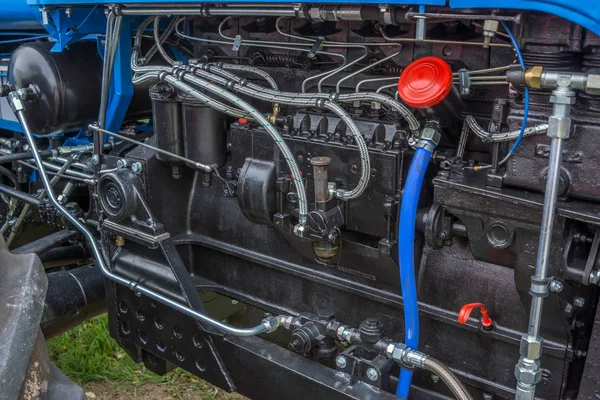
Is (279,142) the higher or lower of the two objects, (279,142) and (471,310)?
the higher

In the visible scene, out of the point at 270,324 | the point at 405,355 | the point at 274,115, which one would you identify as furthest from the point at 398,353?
the point at 274,115

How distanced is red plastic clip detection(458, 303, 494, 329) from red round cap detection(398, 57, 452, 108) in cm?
51

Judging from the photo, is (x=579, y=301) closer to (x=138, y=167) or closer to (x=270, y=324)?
(x=270, y=324)

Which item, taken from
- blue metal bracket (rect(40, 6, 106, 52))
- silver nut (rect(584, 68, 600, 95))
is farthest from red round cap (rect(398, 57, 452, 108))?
blue metal bracket (rect(40, 6, 106, 52))

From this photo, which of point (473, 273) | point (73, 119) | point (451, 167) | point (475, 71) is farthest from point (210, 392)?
point (475, 71)

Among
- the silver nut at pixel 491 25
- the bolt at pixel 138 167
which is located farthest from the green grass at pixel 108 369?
the silver nut at pixel 491 25

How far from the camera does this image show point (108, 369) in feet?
9.21

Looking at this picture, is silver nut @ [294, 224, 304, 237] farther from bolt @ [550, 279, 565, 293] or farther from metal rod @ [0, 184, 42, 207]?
metal rod @ [0, 184, 42, 207]

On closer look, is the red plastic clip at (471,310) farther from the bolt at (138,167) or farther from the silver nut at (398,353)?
the bolt at (138,167)

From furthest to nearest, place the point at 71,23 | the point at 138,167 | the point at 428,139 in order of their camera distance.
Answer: the point at 71,23
the point at 138,167
the point at 428,139

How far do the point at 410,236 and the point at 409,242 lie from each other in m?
0.02

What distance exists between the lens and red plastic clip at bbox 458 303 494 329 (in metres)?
1.56

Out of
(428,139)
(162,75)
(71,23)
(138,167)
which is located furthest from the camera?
(71,23)

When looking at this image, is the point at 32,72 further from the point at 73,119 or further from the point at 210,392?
the point at 210,392
